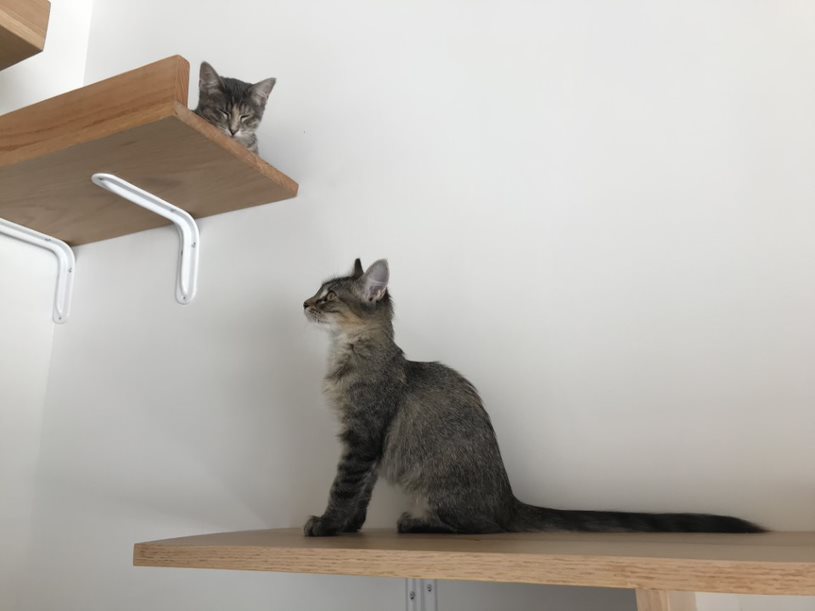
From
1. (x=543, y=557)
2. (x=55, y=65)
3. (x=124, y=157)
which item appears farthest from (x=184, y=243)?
(x=543, y=557)

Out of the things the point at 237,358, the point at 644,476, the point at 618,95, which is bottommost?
the point at 644,476

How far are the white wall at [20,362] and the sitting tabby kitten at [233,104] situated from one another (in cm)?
61

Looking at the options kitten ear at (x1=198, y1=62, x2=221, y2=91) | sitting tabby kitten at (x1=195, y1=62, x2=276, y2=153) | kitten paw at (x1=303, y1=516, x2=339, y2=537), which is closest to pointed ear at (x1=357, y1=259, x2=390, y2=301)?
Result: kitten paw at (x1=303, y1=516, x2=339, y2=537)

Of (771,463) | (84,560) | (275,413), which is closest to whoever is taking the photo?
(771,463)

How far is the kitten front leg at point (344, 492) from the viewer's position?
0.92 m

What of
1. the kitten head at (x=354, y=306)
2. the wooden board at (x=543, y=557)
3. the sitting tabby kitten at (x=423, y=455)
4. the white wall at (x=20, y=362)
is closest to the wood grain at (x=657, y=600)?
the wooden board at (x=543, y=557)

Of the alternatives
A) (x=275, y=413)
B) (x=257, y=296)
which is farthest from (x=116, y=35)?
(x=275, y=413)

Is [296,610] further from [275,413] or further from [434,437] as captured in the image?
[434,437]

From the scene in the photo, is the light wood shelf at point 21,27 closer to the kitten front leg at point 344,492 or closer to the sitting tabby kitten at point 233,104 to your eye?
the sitting tabby kitten at point 233,104

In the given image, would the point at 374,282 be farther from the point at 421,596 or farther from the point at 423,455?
the point at 421,596

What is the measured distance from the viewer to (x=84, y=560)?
137cm

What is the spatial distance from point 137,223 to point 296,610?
0.94 metres

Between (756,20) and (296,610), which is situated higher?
(756,20)

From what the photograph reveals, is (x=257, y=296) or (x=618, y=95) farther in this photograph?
(x=257, y=296)
